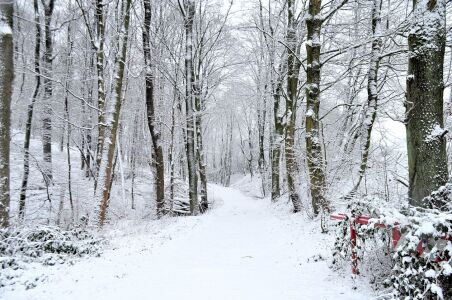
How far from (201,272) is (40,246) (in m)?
3.47

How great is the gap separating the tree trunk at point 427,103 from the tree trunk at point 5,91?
290 inches

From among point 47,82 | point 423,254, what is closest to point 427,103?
point 423,254

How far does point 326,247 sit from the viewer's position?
22.8ft

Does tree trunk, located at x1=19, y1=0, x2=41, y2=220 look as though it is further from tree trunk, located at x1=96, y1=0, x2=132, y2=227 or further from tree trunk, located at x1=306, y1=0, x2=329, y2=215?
tree trunk, located at x1=306, y1=0, x2=329, y2=215

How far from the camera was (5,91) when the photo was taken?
6492 mm

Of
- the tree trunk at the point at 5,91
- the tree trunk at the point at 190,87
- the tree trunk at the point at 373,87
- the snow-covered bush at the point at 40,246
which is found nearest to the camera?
the snow-covered bush at the point at 40,246

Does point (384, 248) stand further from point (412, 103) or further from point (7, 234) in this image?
point (7, 234)

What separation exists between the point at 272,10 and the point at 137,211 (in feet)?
47.1

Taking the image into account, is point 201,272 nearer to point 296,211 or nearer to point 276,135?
point 296,211

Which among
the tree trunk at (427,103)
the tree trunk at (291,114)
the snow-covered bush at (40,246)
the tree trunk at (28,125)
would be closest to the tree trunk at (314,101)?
the tree trunk at (291,114)

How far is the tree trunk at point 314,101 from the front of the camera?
963 centimetres

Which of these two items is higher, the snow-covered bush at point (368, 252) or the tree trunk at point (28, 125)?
the tree trunk at point (28, 125)

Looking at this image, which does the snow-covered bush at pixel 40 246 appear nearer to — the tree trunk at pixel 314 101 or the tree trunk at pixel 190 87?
the tree trunk at pixel 314 101

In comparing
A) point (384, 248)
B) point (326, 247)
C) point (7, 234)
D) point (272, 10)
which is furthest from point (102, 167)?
point (272, 10)
